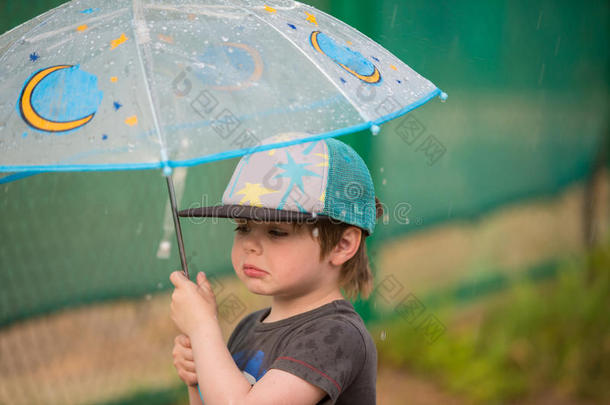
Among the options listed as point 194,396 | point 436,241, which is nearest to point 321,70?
point 194,396

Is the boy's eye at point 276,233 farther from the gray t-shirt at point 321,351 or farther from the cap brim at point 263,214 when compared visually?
the gray t-shirt at point 321,351

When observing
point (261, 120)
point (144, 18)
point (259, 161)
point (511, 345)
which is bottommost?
point (511, 345)

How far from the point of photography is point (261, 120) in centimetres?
158

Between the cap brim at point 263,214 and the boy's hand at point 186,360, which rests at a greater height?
the cap brim at point 263,214

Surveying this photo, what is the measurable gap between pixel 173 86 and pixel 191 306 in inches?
24.0

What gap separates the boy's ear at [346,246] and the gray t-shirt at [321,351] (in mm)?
118

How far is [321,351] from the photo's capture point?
1738 millimetres

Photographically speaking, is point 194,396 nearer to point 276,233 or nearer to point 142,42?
point 276,233

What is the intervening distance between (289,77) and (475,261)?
3.61 m

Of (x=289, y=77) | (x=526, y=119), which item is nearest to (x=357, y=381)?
(x=289, y=77)

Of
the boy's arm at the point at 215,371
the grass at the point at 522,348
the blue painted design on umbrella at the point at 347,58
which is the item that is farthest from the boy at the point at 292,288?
the grass at the point at 522,348

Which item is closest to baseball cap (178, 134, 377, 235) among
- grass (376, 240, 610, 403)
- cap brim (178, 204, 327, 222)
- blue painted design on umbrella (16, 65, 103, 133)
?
cap brim (178, 204, 327, 222)

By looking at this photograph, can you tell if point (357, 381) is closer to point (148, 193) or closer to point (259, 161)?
point (259, 161)

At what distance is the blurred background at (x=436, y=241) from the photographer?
11.6ft
